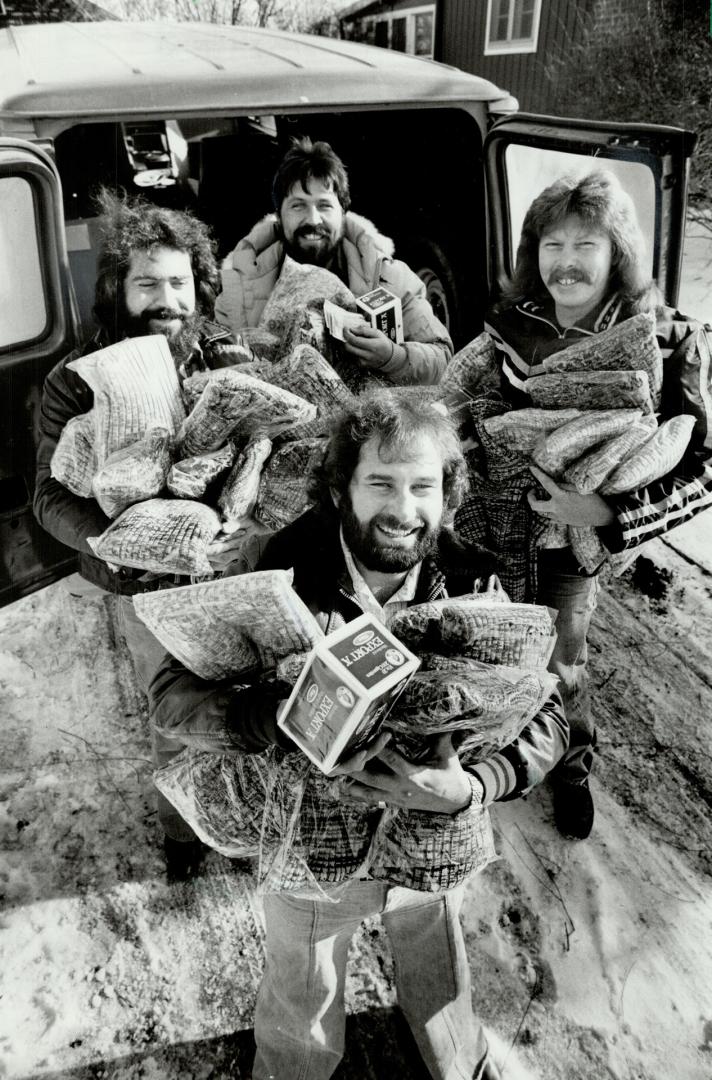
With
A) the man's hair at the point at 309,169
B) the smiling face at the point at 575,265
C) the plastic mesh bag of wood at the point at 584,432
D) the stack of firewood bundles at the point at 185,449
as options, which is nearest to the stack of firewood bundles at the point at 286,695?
the stack of firewood bundles at the point at 185,449

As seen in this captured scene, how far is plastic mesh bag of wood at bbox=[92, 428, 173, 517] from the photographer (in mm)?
1371

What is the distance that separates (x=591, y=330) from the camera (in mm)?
1792

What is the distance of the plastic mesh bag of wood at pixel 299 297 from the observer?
6.52 ft

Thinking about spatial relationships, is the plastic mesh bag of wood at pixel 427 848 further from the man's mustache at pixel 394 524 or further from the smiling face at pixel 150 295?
the smiling face at pixel 150 295

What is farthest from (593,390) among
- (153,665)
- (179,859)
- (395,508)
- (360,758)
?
(179,859)

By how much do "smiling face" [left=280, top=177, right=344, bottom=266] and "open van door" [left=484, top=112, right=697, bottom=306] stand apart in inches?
24.2

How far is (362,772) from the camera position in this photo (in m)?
1.19

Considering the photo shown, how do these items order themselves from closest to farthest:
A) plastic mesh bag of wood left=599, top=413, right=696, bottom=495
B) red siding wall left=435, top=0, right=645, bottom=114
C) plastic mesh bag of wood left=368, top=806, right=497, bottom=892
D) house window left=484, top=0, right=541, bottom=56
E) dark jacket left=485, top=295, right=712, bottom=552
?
plastic mesh bag of wood left=368, top=806, right=497, bottom=892 < plastic mesh bag of wood left=599, top=413, right=696, bottom=495 < dark jacket left=485, top=295, right=712, bottom=552 < red siding wall left=435, top=0, right=645, bottom=114 < house window left=484, top=0, right=541, bottom=56

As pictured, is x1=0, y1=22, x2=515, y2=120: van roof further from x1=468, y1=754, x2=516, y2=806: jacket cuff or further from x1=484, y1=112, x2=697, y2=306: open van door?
x1=468, y1=754, x2=516, y2=806: jacket cuff

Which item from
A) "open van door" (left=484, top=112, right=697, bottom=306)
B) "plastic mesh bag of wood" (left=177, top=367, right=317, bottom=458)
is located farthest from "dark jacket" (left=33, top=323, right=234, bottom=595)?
"open van door" (left=484, top=112, right=697, bottom=306)

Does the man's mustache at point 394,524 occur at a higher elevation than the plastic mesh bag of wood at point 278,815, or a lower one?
higher

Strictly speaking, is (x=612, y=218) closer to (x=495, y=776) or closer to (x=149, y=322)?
(x=149, y=322)

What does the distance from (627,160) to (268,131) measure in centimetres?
265

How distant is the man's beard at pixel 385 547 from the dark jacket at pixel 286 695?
56 mm
